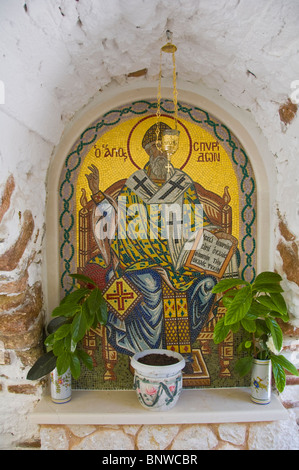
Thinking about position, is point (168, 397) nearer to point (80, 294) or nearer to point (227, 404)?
point (227, 404)

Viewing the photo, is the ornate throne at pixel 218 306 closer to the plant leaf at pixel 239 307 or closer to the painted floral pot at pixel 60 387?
the painted floral pot at pixel 60 387

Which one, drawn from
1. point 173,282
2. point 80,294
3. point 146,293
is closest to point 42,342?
point 80,294

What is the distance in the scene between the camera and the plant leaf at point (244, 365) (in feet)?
8.21

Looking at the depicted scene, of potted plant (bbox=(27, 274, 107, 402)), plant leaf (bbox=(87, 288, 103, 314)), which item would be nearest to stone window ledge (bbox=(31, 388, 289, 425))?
potted plant (bbox=(27, 274, 107, 402))

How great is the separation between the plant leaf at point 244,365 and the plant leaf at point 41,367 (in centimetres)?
115

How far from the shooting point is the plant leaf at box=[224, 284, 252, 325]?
2.24 meters

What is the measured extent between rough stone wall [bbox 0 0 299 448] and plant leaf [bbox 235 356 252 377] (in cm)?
25

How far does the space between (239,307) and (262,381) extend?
1.81 feet

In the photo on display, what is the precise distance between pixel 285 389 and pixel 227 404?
0.39 metres

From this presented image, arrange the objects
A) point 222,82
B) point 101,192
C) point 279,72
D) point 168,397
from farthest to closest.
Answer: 1. point 101,192
2. point 222,82
3. point 168,397
4. point 279,72

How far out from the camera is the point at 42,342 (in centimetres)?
260

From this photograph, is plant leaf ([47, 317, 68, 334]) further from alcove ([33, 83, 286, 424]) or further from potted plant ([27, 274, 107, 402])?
alcove ([33, 83, 286, 424])

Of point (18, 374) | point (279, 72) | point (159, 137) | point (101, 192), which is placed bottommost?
point (18, 374)

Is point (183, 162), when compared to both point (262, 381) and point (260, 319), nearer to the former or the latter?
point (260, 319)
